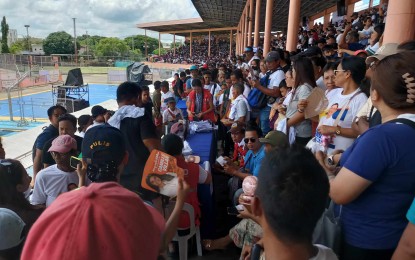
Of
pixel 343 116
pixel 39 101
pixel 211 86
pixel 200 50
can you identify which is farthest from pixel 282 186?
pixel 200 50

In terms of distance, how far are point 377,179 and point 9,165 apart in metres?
2.37

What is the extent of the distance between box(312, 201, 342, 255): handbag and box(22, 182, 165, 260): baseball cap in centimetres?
108

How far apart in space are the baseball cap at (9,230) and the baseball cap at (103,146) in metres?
0.48

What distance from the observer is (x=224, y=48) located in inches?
1962

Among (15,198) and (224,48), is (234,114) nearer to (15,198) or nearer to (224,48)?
(15,198)

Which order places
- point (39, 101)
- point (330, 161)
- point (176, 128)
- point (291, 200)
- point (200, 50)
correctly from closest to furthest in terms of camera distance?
point (291, 200) → point (330, 161) → point (176, 128) → point (39, 101) → point (200, 50)

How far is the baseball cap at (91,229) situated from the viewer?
71 centimetres

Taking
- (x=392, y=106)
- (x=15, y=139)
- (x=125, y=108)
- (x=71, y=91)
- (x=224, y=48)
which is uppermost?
(x=224, y=48)

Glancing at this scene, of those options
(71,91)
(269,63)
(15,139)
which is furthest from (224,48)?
(269,63)

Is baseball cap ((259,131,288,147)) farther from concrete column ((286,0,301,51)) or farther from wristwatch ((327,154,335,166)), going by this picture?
concrete column ((286,0,301,51))

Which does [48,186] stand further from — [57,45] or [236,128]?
[57,45]

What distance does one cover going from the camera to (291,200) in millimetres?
955

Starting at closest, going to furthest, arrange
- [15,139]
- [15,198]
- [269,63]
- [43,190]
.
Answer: [15,198]
[43,190]
[269,63]
[15,139]

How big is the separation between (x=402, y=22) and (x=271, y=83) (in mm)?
2229
